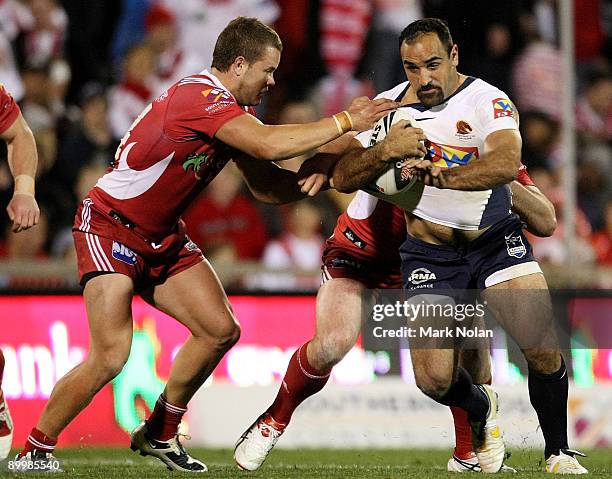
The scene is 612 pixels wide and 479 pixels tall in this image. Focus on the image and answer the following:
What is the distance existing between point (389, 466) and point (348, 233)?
4.74 ft

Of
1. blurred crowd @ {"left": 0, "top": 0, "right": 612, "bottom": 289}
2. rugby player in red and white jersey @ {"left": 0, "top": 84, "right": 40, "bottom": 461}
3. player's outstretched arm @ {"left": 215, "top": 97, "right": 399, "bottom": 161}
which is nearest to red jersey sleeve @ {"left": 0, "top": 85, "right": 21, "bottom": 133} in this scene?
rugby player in red and white jersey @ {"left": 0, "top": 84, "right": 40, "bottom": 461}

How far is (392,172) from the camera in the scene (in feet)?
22.5

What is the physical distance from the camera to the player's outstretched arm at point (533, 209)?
23.5 feet

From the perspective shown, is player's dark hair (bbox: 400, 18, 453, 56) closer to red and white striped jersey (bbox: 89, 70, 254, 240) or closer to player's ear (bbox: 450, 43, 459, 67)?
player's ear (bbox: 450, 43, 459, 67)

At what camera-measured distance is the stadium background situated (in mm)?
9602

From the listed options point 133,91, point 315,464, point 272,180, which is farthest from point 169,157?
point 133,91

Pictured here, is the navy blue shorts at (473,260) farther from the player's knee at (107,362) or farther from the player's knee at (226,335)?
the player's knee at (107,362)

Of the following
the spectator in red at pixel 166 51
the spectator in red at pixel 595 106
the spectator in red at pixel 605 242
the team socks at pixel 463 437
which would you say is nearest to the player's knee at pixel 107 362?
the team socks at pixel 463 437

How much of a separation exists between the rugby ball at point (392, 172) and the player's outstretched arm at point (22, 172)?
1897 mm

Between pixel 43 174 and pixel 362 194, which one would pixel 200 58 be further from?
pixel 362 194

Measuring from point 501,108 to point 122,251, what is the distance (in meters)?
2.23

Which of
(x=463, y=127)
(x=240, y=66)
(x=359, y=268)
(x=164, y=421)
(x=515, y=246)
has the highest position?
(x=240, y=66)

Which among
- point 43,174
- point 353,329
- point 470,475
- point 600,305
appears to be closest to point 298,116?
point 43,174

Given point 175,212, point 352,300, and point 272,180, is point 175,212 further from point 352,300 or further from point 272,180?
point 352,300
